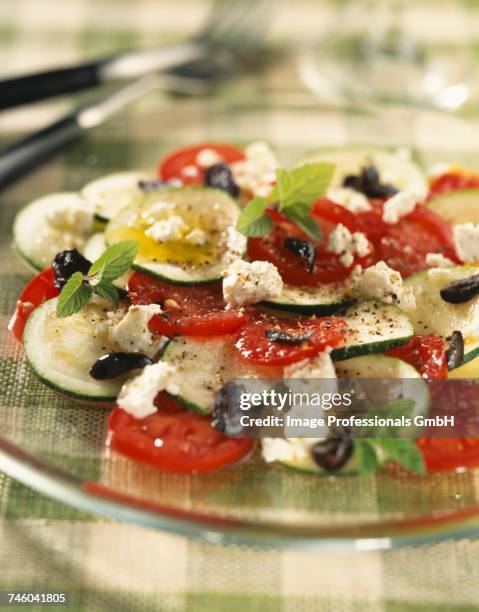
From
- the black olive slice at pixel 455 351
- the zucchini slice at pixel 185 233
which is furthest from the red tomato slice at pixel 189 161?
the black olive slice at pixel 455 351

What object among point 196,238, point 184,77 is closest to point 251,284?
point 196,238

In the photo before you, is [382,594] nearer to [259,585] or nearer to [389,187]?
[259,585]

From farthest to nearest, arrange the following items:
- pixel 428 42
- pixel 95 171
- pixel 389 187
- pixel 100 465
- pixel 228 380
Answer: pixel 428 42 → pixel 95 171 → pixel 389 187 → pixel 228 380 → pixel 100 465

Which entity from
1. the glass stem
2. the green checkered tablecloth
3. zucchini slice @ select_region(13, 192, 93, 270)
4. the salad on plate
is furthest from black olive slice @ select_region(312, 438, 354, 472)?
the glass stem

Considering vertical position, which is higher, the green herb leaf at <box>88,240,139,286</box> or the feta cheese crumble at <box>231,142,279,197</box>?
the feta cheese crumble at <box>231,142,279,197</box>

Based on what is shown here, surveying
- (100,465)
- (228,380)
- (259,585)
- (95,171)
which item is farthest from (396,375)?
(95,171)

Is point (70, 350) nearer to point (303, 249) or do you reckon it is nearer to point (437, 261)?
point (303, 249)

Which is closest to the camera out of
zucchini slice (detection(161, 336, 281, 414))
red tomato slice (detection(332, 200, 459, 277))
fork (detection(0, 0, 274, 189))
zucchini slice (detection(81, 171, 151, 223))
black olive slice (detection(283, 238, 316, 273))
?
zucchini slice (detection(161, 336, 281, 414))

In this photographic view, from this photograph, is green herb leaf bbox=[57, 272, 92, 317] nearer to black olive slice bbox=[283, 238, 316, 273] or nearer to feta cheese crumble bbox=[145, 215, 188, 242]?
feta cheese crumble bbox=[145, 215, 188, 242]
